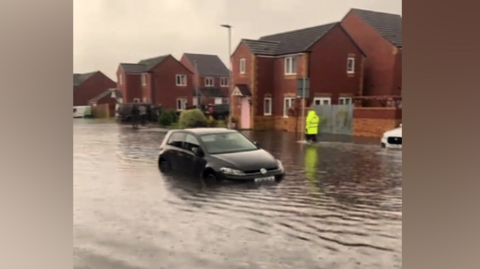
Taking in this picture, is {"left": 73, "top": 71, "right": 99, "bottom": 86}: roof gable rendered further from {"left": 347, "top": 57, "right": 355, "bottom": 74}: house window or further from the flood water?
{"left": 347, "top": 57, "right": 355, "bottom": 74}: house window

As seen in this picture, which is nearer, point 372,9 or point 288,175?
point 372,9

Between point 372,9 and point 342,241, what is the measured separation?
0.87m

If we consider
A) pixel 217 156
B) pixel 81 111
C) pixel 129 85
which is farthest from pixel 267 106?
pixel 81 111

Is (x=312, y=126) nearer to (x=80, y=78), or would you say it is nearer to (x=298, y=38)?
(x=298, y=38)

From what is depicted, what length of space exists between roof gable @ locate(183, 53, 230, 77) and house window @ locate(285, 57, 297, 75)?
258 mm

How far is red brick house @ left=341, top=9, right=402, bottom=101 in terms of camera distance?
1861mm

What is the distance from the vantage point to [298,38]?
2074 mm

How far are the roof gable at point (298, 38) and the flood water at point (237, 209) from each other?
355 millimetres

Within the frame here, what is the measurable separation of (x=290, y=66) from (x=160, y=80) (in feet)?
1.92
